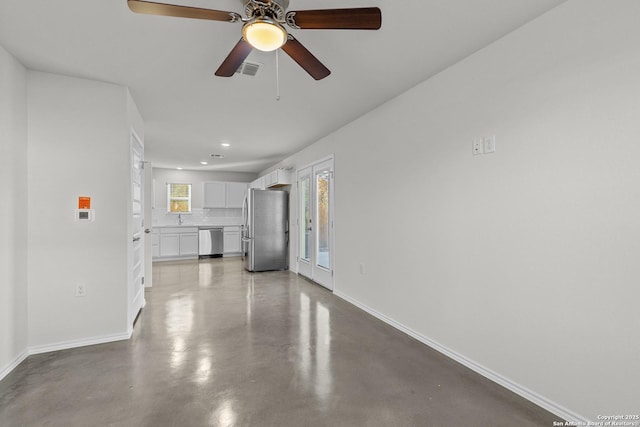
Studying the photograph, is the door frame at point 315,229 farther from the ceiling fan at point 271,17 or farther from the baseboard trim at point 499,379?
the ceiling fan at point 271,17

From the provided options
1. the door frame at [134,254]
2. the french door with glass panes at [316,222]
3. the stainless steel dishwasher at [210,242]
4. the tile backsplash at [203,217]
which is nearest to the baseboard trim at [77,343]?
the door frame at [134,254]

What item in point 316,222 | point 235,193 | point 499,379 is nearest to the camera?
point 499,379

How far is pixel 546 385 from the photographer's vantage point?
188 cm

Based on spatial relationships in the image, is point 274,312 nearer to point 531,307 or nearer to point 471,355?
point 471,355

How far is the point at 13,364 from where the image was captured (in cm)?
239

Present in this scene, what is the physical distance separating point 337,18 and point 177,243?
7.55 meters

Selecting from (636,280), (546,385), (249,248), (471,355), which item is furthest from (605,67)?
(249,248)

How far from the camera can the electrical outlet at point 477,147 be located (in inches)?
90.8

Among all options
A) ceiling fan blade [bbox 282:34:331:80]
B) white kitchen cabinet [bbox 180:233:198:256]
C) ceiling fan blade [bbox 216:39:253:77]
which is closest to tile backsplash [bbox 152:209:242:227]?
white kitchen cabinet [bbox 180:233:198:256]

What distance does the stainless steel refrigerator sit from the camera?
6211 millimetres

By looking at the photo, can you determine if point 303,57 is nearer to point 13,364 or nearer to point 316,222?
point 13,364

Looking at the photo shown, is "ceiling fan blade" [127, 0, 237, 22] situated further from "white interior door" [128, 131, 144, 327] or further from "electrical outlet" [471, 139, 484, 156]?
"white interior door" [128, 131, 144, 327]

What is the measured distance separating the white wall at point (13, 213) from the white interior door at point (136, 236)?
2.63 feet

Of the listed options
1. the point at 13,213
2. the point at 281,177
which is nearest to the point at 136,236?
the point at 13,213
